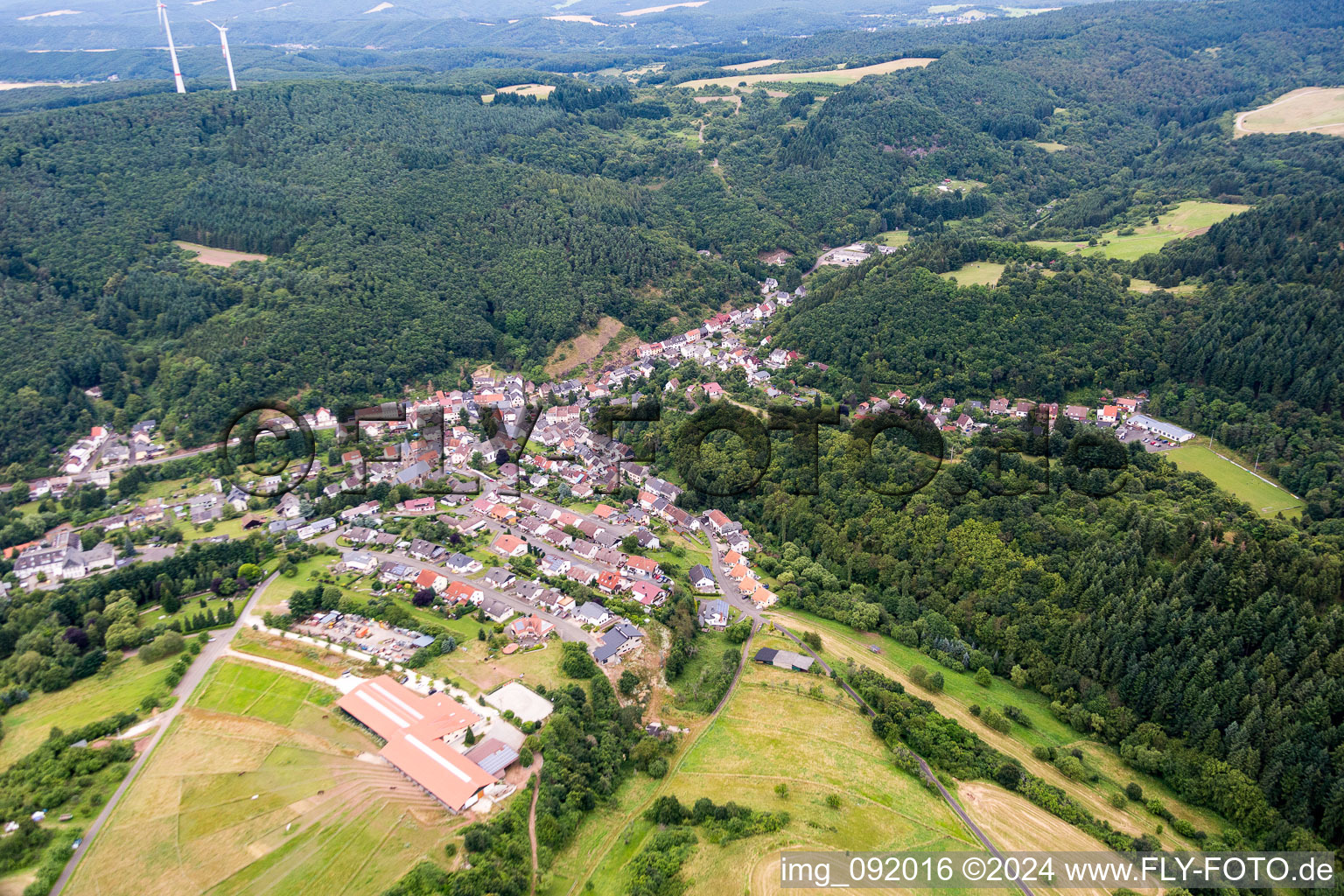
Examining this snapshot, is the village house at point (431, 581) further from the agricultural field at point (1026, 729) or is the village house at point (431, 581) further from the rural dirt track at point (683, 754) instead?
the agricultural field at point (1026, 729)

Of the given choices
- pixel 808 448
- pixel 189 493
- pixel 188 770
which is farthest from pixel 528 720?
pixel 189 493

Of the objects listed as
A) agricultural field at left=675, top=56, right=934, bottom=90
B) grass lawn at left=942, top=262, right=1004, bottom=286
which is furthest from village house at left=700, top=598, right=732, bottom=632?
agricultural field at left=675, top=56, right=934, bottom=90

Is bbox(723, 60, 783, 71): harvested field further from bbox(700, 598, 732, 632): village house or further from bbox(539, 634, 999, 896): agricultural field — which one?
bbox(539, 634, 999, 896): agricultural field

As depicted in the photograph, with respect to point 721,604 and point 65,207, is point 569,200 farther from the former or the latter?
point 721,604

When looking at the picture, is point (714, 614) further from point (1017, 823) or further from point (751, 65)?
point (751, 65)

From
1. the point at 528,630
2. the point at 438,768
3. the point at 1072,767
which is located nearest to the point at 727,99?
the point at 528,630

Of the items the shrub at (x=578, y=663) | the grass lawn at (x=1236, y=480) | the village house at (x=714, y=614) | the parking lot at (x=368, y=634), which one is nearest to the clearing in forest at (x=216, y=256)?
the parking lot at (x=368, y=634)

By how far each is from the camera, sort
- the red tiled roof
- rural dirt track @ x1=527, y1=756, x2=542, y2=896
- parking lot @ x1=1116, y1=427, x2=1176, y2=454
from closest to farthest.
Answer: rural dirt track @ x1=527, y1=756, x2=542, y2=896, the red tiled roof, parking lot @ x1=1116, y1=427, x2=1176, y2=454
